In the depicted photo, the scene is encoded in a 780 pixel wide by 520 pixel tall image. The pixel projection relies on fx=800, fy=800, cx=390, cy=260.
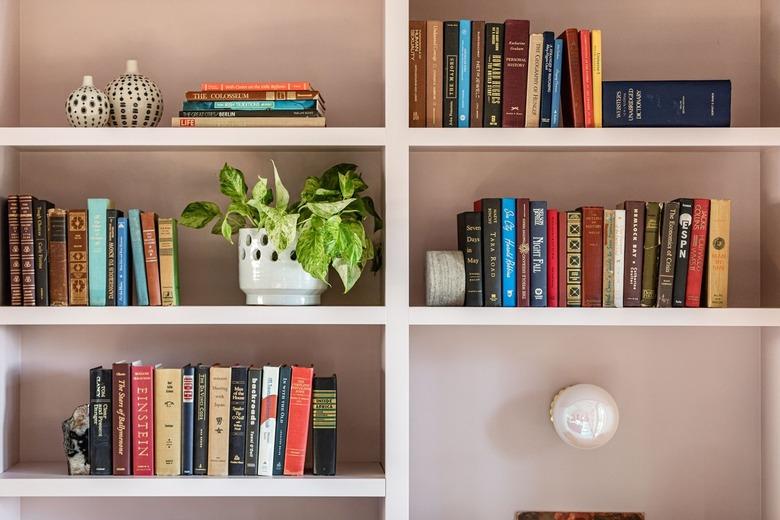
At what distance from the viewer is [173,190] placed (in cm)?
202

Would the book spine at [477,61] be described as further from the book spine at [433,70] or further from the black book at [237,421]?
the black book at [237,421]

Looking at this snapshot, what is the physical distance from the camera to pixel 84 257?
180 centimetres

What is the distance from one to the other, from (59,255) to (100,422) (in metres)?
0.38

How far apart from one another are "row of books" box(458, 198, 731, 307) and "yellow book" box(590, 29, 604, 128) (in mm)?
213

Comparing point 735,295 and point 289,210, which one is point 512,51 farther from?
point 735,295

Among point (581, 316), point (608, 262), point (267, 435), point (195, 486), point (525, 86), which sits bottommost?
point (195, 486)

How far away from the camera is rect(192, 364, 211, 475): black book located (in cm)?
179

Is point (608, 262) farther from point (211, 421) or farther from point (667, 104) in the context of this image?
point (211, 421)

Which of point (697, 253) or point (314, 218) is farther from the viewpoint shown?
point (697, 253)

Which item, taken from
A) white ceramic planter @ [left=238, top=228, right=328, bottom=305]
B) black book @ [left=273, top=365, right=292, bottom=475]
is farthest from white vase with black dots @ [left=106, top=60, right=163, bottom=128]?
black book @ [left=273, top=365, right=292, bottom=475]

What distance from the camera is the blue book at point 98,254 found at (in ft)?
5.87

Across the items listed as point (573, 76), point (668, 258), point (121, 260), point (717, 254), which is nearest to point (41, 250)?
point (121, 260)

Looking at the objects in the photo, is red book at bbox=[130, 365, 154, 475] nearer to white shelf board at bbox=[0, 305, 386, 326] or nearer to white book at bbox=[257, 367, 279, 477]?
white shelf board at bbox=[0, 305, 386, 326]

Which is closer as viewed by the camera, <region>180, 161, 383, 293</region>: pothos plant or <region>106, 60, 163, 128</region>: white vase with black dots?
<region>180, 161, 383, 293</region>: pothos plant
